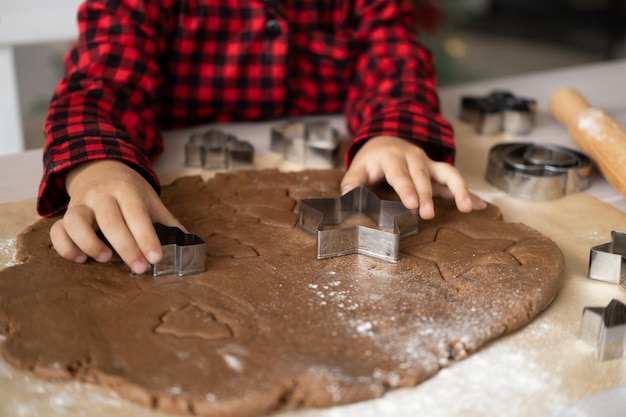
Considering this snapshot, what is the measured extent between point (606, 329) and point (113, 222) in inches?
20.2

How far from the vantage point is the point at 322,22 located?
141cm

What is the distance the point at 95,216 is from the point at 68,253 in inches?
2.0

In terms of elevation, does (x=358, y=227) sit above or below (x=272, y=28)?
below

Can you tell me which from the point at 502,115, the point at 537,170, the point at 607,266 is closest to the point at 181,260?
the point at 607,266

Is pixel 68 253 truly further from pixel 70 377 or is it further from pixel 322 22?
pixel 322 22

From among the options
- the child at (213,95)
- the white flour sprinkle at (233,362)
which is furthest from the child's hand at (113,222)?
the white flour sprinkle at (233,362)

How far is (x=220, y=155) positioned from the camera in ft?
3.74

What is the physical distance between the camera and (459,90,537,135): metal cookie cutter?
1343 mm

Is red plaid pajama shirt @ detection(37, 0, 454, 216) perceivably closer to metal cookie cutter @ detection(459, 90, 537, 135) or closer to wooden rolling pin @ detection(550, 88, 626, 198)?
metal cookie cutter @ detection(459, 90, 537, 135)

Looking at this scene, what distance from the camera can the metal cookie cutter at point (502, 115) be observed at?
134 centimetres

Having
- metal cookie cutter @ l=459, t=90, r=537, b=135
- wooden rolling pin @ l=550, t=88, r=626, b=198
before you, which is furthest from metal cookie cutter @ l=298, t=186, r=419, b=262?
metal cookie cutter @ l=459, t=90, r=537, b=135

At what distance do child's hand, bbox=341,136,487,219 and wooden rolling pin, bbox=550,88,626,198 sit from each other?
0.24 m

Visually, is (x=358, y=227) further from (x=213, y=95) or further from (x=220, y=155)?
(x=213, y=95)

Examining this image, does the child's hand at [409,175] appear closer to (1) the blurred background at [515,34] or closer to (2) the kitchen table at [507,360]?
(2) the kitchen table at [507,360]
